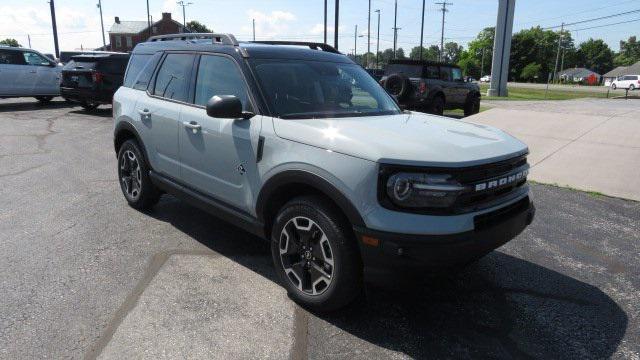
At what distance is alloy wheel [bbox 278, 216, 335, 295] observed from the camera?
3070mm

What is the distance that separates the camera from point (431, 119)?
3.96 m

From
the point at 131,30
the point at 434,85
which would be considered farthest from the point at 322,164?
the point at 131,30

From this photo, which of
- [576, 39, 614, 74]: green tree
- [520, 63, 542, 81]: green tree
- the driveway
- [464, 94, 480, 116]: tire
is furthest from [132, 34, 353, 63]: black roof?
[576, 39, 614, 74]: green tree

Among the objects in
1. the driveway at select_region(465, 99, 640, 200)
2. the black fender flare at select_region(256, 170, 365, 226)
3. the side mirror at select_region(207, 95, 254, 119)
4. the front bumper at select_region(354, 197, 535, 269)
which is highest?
the side mirror at select_region(207, 95, 254, 119)

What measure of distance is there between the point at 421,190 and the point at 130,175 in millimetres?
3872

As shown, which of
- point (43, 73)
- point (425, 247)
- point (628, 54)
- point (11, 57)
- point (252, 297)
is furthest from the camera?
point (628, 54)

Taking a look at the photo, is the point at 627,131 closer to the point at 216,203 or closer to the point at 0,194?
the point at 216,203

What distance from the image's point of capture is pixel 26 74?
15.2 metres

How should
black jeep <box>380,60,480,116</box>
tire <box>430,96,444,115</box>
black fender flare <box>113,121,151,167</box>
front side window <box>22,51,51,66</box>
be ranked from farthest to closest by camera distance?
front side window <box>22,51,51,66</box>
tire <box>430,96,444,115</box>
black jeep <box>380,60,480,116</box>
black fender flare <box>113,121,151,167</box>

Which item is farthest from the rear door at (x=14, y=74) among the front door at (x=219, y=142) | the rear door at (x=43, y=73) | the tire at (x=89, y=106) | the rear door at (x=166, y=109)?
the front door at (x=219, y=142)

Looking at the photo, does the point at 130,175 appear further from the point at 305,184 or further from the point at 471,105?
the point at 471,105

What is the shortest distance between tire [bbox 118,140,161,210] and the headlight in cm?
319

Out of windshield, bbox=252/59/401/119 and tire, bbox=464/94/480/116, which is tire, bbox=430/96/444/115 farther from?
windshield, bbox=252/59/401/119

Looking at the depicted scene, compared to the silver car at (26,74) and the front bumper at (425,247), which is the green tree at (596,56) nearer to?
the silver car at (26,74)
